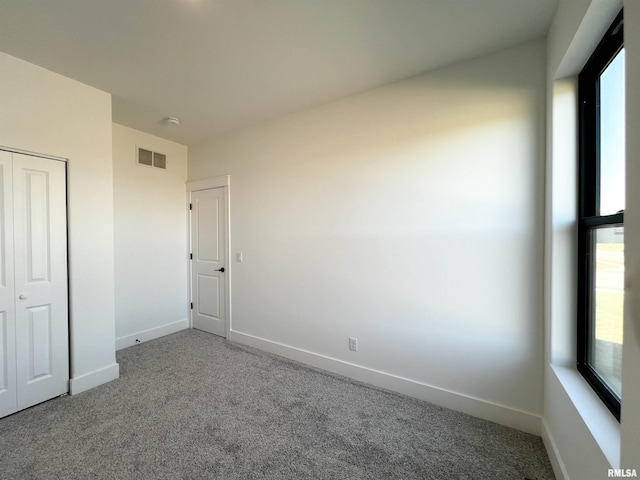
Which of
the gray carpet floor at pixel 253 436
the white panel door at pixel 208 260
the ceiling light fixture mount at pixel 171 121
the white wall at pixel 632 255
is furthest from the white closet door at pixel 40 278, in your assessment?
the white wall at pixel 632 255

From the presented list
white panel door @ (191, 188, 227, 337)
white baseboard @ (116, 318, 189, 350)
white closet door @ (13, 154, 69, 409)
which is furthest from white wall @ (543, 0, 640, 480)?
white baseboard @ (116, 318, 189, 350)

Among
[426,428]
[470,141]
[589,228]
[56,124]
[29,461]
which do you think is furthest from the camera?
[56,124]

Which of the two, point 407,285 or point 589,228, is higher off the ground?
point 589,228

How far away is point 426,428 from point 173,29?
10.7 ft

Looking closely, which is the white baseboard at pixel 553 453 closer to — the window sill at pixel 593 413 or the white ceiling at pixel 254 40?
the window sill at pixel 593 413

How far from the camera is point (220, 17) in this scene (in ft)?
5.29

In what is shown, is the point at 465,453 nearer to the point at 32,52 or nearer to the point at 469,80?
the point at 469,80

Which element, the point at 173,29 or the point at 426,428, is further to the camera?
the point at 426,428

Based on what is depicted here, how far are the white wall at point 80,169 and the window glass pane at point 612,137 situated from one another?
12.0 feet

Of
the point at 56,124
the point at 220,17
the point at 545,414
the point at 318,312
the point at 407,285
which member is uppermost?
the point at 220,17

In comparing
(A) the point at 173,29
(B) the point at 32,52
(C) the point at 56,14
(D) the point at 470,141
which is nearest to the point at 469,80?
(D) the point at 470,141

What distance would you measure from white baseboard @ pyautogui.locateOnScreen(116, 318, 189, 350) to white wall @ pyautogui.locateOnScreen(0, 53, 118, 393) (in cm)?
82

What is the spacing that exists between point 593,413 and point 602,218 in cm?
93

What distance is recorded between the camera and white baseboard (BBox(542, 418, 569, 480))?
1.41m
